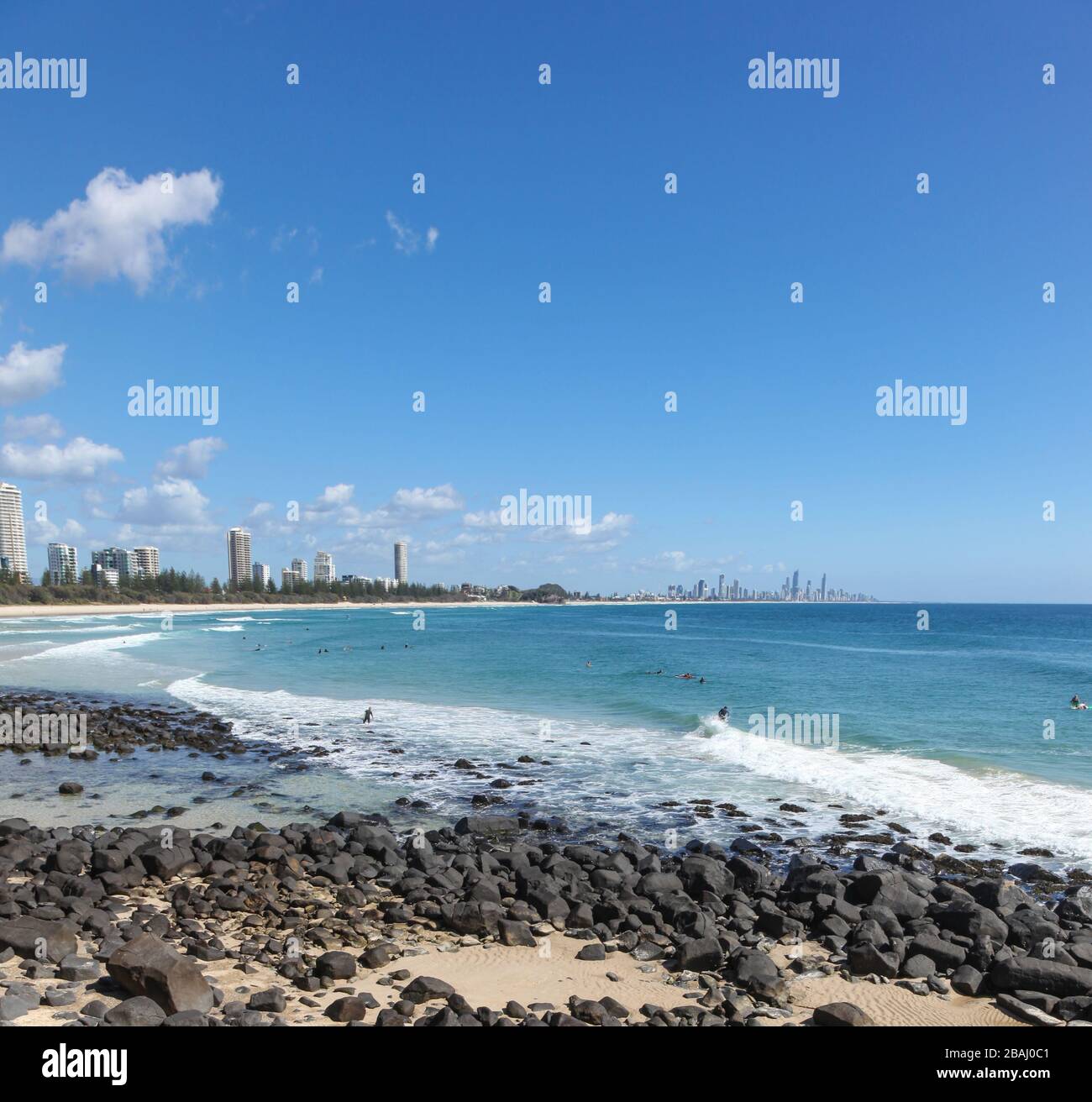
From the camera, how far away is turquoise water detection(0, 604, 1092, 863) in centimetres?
1662

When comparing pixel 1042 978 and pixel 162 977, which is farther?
pixel 1042 978

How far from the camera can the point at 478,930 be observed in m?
9.40

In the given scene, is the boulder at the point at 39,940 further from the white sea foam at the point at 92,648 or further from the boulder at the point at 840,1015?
the white sea foam at the point at 92,648

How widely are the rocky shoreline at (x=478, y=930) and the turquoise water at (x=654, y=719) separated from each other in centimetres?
368

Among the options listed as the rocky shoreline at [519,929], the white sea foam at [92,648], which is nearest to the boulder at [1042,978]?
the rocky shoreline at [519,929]

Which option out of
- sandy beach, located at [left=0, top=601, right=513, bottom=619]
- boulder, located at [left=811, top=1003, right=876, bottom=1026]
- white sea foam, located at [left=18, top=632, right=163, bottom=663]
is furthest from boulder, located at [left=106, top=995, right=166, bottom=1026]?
sandy beach, located at [left=0, top=601, right=513, bottom=619]

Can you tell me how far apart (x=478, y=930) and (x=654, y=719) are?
759 inches

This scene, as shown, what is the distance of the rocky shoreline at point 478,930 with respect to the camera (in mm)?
7145

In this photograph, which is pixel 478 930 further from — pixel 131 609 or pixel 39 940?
pixel 131 609

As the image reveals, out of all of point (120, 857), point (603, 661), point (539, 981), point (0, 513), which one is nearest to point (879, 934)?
point (539, 981)

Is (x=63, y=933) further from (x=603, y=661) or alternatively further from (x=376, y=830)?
(x=603, y=661)

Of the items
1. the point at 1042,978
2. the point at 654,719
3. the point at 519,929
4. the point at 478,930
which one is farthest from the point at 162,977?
the point at 654,719
